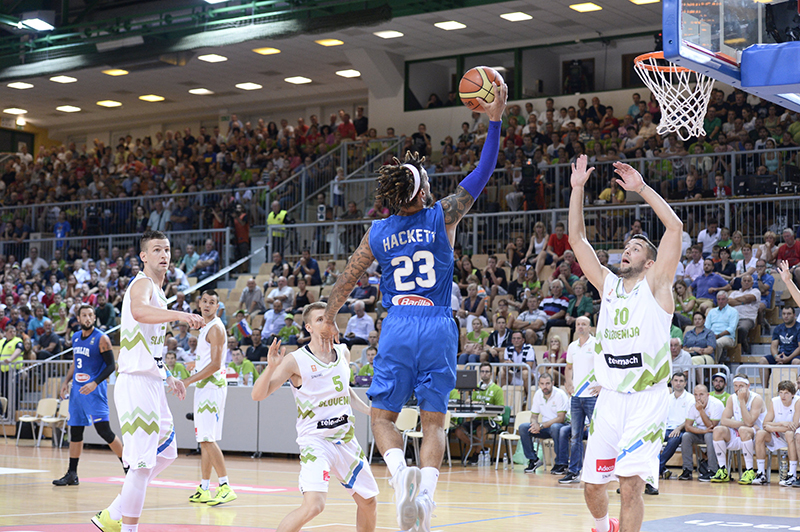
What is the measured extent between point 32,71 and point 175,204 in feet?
18.6

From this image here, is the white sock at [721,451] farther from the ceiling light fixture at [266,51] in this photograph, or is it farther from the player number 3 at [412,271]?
the ceiling light fixture at [266,51]

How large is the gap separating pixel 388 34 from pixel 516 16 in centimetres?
340

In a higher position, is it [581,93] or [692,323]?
[581,93]

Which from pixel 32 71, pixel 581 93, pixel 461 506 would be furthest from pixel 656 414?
pixel 32 71

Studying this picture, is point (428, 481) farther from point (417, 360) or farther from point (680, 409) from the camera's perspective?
point (680, 409)

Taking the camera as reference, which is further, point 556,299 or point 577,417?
point 556,299

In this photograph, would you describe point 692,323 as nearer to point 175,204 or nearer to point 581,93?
point 581,93

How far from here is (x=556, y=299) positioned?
57.2 feet

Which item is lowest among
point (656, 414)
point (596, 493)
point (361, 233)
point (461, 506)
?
point (461, 506)

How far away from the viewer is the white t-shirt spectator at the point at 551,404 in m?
14.6

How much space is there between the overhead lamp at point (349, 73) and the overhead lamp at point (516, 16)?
5.86 meters

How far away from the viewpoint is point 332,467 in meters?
6.83

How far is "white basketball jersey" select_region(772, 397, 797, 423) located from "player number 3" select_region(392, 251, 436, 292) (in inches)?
384

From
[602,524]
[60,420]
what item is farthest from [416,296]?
[60,420]
